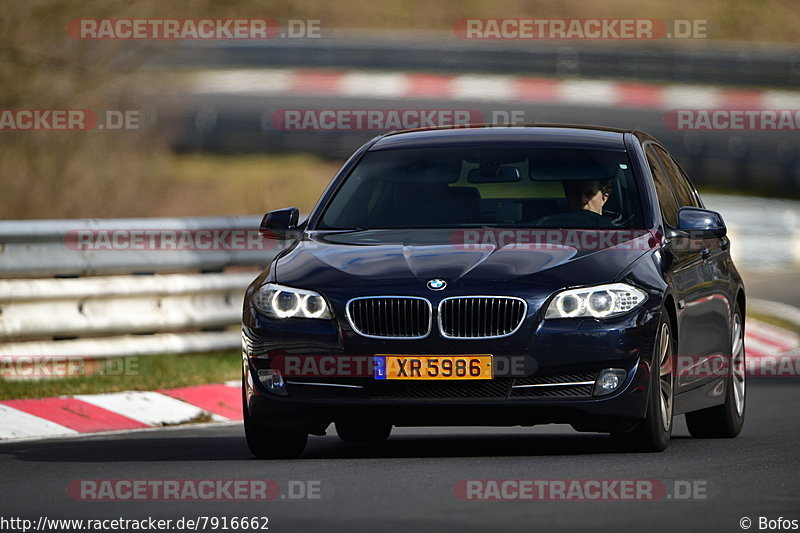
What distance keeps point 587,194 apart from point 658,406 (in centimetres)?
137

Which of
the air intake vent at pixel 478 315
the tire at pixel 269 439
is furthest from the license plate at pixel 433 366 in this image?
the tire at pixel 269 439

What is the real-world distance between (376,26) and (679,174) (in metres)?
36.2

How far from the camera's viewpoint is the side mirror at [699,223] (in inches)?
372

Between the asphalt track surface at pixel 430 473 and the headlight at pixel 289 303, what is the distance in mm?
695

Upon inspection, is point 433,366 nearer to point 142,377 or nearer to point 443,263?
point 443,263

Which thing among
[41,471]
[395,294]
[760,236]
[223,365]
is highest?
[395,294]

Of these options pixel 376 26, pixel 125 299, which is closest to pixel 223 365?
pixel 125 299

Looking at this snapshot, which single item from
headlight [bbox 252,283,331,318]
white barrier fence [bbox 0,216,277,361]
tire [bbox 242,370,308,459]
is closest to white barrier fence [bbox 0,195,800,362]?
white barrier fence [bbox 0,216,277,361]

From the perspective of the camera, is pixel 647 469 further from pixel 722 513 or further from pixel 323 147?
pixel 323 147

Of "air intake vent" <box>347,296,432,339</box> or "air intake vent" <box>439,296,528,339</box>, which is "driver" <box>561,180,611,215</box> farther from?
"air intake vent" <box>347,296,432,339</box>

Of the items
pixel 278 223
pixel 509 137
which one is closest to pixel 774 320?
pixel 509 137

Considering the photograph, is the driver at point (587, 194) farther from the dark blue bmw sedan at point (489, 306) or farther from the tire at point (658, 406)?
the tire at point (658, 406)

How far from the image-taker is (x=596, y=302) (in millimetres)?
8461

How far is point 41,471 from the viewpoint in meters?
8.48
